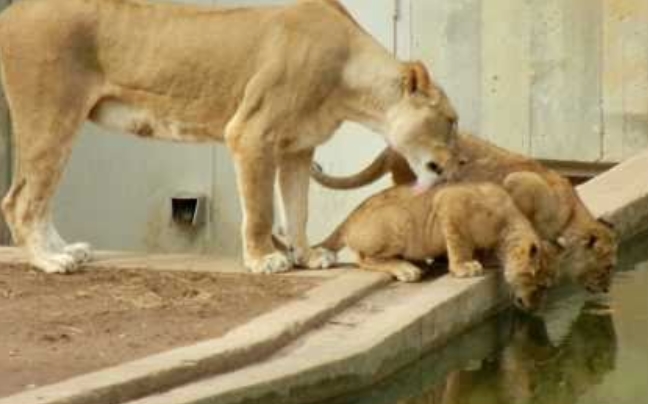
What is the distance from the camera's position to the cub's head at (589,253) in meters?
8.83

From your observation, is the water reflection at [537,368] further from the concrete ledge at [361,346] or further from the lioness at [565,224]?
the lioness at [565,224]

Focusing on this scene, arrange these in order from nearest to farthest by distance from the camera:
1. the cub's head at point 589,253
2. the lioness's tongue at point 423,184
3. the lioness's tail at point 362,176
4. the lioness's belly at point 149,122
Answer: the cub's head at point 589,253, the lioness's tongue at point 423,184, the lioness's belly at point 149,122, the lioness's tail at point 362,176

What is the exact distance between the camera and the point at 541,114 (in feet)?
41.7

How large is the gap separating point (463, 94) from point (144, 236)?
2.64 metres

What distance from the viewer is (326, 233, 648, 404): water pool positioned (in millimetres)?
7078

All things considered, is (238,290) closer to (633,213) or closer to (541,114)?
(633,213)

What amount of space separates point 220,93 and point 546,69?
408cm

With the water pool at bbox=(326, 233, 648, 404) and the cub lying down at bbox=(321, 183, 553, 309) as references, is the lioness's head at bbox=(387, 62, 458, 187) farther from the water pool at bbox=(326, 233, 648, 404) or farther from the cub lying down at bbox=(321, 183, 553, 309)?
the water pool at bbox=(326, 233, 648, 404)

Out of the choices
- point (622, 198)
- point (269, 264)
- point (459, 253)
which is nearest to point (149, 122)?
point (269, 264)

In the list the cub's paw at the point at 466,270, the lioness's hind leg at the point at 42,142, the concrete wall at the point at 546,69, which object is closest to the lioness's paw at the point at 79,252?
the lioness's hind leg at the point at 42,142

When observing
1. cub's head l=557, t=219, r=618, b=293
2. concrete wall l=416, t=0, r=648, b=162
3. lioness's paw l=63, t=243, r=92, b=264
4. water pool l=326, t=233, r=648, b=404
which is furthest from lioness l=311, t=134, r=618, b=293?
concrete wall l=416, t=0, r=648, b=162

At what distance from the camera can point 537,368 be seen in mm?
7559

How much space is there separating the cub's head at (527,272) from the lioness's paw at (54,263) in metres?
2.06

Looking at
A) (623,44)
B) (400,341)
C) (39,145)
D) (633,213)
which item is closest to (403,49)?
(623,44)
